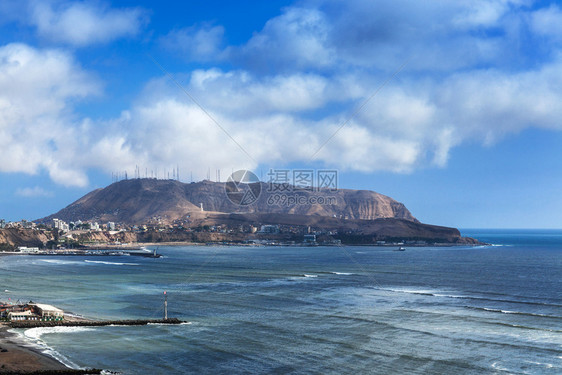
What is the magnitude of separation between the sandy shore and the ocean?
118 cm

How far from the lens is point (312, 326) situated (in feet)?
145

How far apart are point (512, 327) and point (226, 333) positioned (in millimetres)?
24443

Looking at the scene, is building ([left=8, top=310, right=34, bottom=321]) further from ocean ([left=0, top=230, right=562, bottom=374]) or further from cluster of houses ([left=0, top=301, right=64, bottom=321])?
ocean ([left=0, top=230, right=562, bottom=374])

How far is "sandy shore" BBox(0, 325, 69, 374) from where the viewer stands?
3130 centimetres

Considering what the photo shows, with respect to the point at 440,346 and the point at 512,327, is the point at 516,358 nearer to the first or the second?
the point at 440,346

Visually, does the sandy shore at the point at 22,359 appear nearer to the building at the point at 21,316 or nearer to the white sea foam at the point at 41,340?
the white sea foam at the point at 41,340

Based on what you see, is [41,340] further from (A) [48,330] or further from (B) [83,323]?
(B) [83,323]

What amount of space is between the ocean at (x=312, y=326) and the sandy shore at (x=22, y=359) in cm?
118

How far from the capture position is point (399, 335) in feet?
132

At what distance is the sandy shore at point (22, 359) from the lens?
3130 centimetres

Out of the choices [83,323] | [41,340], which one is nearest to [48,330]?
[83,323]

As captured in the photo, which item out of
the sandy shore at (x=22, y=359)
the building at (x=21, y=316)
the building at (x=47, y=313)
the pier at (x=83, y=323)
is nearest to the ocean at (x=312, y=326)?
the pier at (x=83, y=323)

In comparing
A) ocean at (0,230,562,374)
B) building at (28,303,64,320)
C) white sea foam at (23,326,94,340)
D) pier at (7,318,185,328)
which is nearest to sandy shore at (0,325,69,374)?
ocean at (0,230,562,374)

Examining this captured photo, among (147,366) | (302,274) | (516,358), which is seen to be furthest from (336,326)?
(302,274)
